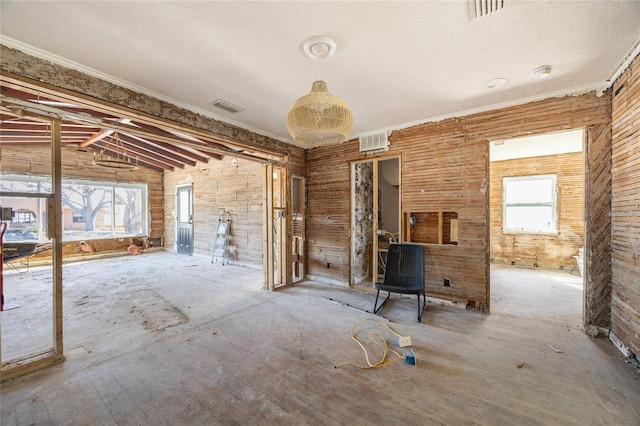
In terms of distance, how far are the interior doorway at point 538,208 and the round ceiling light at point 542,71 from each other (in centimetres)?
266

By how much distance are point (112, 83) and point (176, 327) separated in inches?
109

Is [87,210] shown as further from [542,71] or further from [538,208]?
[538,208]

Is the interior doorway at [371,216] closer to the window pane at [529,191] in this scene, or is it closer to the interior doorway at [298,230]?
the interior doorway at [298,230]

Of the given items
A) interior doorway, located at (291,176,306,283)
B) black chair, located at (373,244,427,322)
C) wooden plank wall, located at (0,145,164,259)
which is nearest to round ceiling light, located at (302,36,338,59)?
black chair, located at (373,244,427,322)

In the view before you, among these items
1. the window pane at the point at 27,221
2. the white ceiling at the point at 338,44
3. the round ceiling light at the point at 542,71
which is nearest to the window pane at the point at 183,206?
the window pane at the point at 27,221

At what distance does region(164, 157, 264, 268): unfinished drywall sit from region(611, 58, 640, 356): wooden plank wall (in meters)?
5.45

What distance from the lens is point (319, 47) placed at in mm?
2072

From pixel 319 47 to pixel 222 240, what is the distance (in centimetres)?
607

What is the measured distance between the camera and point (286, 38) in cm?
198

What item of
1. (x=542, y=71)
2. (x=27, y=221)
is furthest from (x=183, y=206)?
(x=542, y=71)

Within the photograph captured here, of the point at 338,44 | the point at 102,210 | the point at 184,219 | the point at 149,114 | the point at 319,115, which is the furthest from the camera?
the point at 184,219

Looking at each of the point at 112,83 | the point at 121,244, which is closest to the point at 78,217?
the point at 121,244

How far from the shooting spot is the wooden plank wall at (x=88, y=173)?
247 inches

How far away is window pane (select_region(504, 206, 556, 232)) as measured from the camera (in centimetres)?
605
